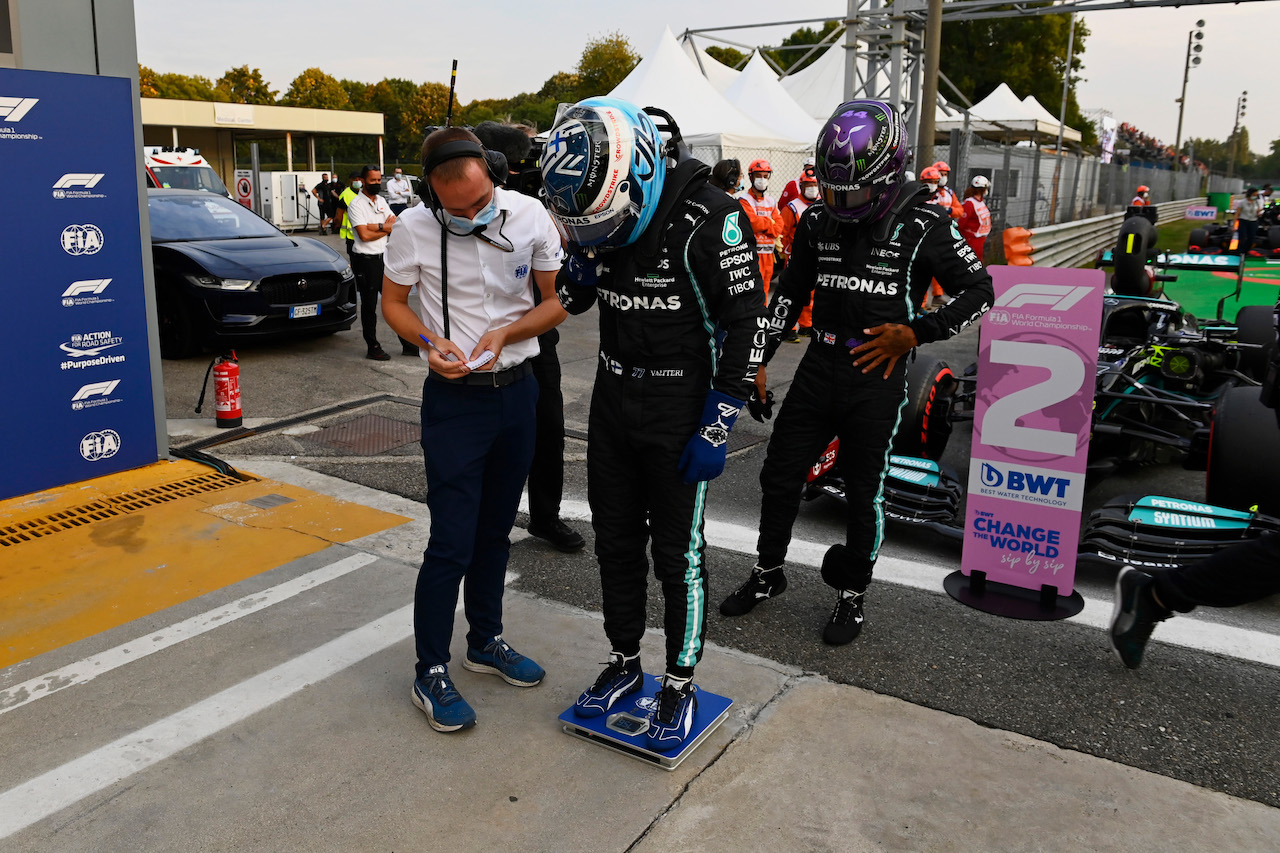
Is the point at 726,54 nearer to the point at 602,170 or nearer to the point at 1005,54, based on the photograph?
the point at 1005,54

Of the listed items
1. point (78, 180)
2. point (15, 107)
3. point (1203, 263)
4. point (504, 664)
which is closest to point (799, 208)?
point (1203, 263)

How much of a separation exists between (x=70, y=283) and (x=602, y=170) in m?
3.89

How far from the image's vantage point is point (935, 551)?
5059 mm

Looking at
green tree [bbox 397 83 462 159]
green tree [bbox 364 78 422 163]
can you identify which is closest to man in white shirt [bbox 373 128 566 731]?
green tree [bbox 397 83 462 159]

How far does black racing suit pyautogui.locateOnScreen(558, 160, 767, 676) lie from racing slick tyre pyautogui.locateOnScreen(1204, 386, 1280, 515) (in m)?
3.04

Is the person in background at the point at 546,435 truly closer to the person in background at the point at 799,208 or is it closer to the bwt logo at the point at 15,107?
the bwt logo at the point at 15,107

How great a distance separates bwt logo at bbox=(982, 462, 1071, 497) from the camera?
424cm

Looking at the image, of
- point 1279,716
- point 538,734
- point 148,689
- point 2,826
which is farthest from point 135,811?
point 1279,716

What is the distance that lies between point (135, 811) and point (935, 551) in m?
3.79

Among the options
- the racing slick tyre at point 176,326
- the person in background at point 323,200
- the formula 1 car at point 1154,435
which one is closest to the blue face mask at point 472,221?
the formula 1 car at point 1154,435

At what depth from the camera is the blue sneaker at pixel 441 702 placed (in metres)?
3.20

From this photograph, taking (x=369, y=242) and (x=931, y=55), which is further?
(x=931, y=55)

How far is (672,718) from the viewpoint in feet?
10.2

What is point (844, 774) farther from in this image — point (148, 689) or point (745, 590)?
point (148, 689)
